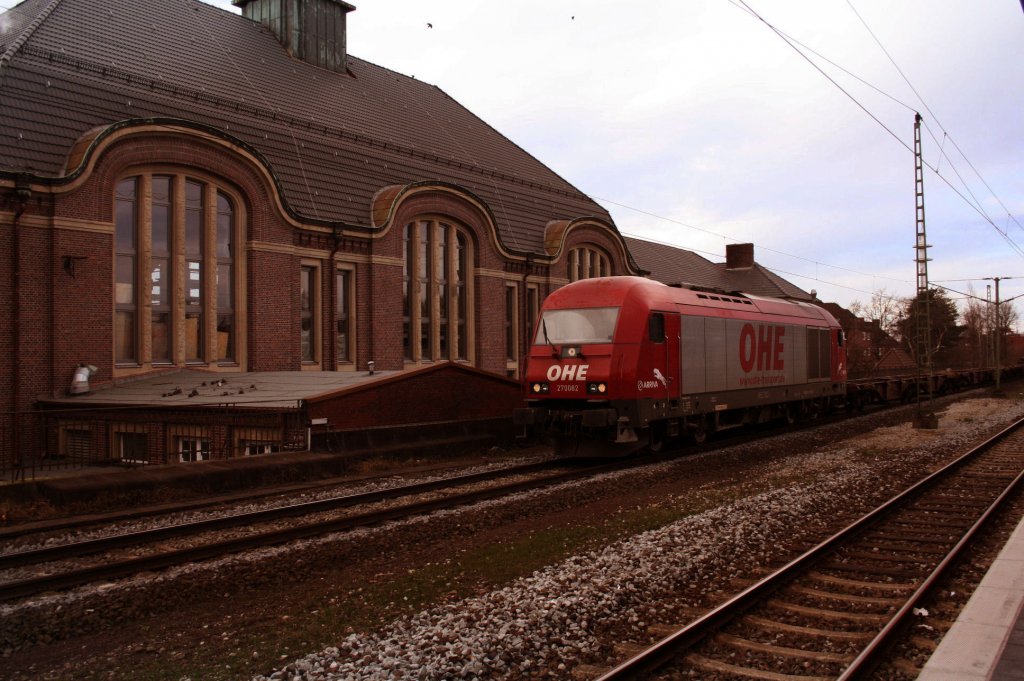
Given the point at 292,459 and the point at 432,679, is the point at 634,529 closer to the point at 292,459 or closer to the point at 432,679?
the point at 432,679

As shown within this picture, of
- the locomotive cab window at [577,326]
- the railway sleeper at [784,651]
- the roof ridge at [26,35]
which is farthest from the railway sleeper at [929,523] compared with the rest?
the roof ridge at [26,35]

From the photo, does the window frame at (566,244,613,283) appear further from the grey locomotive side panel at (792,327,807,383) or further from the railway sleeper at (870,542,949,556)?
the railway sleeper at (870,542,949,556)

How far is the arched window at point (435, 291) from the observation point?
26188 mm

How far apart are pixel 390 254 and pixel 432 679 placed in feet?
67.2

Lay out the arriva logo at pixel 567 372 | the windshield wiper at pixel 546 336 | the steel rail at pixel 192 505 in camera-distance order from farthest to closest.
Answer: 1. the windshield wiper at pixel 546 336
2. the arriva logo at pixel 567 372
3. the steel rail at pixel 192 505

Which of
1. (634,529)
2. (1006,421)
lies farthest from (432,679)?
(1006,421)

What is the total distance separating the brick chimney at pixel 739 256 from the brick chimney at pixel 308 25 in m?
34.4

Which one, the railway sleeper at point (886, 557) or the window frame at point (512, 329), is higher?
the window frame at point (512, 329)

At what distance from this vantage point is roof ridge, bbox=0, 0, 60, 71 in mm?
18719

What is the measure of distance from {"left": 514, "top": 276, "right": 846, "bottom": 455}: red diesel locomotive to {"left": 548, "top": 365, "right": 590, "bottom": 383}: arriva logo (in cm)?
2

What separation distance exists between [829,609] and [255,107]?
2268 centimetres

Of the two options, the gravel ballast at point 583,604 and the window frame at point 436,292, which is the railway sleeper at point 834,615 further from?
the window frame at point 436,292

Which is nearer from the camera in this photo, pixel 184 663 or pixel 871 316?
pixel 184 663

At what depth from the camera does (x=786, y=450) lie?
17422 millimetres
